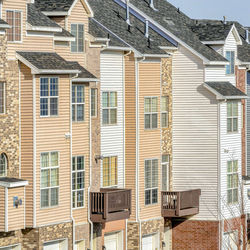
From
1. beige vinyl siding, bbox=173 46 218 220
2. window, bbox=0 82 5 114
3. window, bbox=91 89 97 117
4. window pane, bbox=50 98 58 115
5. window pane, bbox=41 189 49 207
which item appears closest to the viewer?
window, bbox=0 82 5 114

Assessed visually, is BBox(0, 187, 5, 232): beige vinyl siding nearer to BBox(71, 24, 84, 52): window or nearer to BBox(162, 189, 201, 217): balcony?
BBox(71, 24, 84, 52): window

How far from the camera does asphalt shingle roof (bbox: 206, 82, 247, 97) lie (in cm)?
5934

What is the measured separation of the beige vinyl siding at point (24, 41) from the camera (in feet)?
151

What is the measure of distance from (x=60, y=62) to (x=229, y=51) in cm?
1820

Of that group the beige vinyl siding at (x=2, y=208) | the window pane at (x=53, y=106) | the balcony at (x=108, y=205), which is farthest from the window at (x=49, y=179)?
the balcony at (x=108, y=205)

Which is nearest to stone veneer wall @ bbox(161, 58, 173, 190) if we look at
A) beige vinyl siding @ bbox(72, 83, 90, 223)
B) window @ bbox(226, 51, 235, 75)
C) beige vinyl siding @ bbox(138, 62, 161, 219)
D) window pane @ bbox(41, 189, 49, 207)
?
beige vinyl siding @ bbox(138, 62, 161, 219)

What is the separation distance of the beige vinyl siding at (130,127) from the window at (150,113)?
3.16 feet

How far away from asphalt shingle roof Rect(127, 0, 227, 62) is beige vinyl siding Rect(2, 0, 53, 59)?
13545mm

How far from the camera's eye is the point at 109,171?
54.4m

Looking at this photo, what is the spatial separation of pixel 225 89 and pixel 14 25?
17396 mm

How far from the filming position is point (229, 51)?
63.4 metres

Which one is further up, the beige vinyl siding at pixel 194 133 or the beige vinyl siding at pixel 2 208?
the beige vinyl siding at pixel 194 133

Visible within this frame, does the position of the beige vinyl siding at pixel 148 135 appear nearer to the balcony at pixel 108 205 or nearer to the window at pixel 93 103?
the window at pixel 93 103

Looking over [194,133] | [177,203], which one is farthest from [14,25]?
[194,133]
